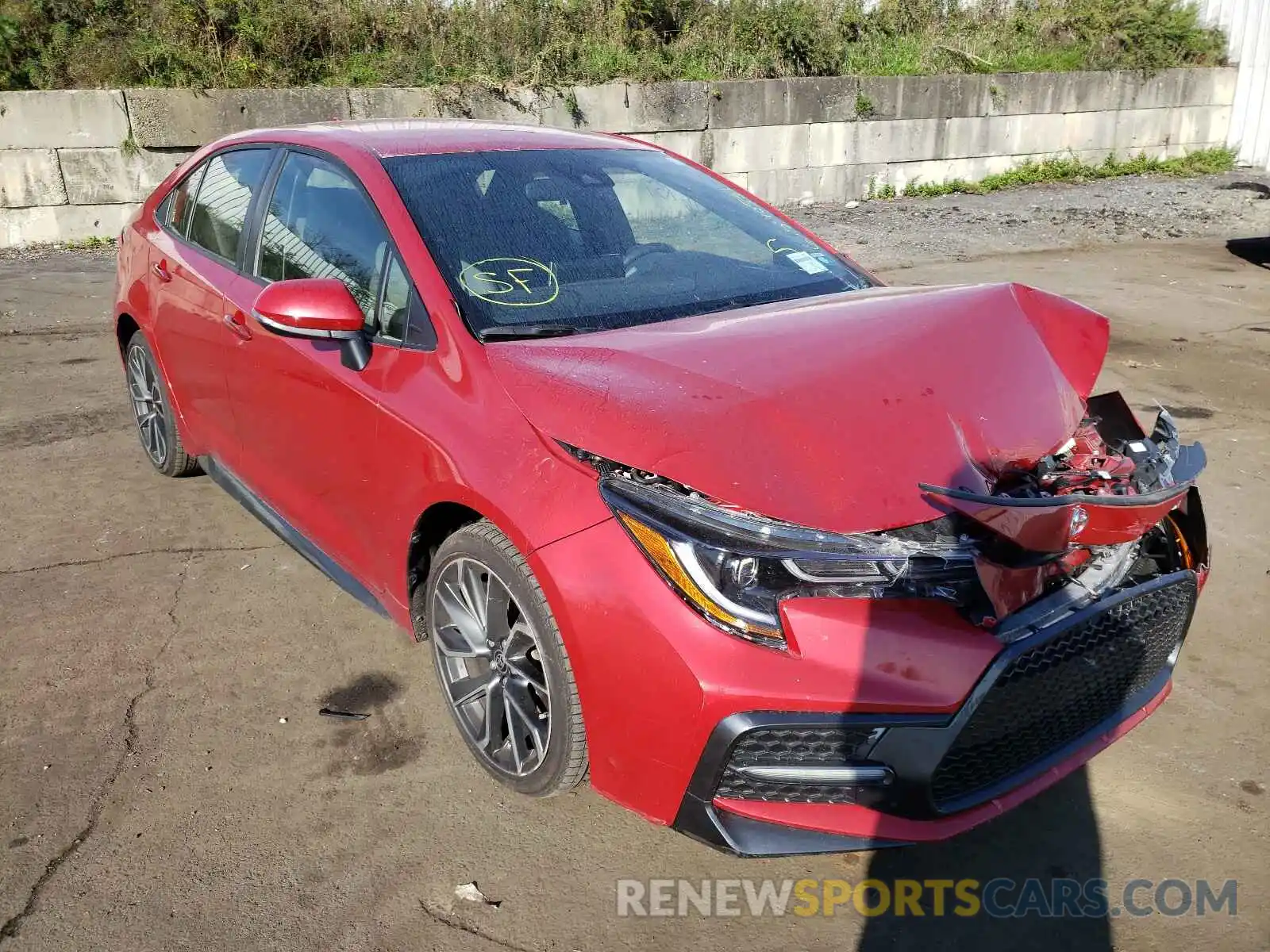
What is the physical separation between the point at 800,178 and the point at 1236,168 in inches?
345

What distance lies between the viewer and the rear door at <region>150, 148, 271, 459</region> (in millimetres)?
3855

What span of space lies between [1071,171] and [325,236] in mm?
14617

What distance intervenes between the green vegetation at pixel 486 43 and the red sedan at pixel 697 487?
8697mm

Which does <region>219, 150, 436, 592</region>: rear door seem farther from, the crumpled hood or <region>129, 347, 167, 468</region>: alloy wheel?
<region>129, 347, 167, 468</region>: alloy wheel

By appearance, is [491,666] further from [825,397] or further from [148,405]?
[148,405]

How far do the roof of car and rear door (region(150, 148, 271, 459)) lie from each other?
0.81 ft

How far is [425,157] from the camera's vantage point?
3.36 metres

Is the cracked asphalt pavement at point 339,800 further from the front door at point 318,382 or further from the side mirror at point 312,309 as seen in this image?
the side mirror at point 312,309

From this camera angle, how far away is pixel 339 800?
2787 millimetres

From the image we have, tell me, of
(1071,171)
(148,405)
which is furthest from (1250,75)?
(148,405)

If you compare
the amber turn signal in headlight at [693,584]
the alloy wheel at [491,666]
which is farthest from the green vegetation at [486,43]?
the amber turn signal in headlight at [693,584]
